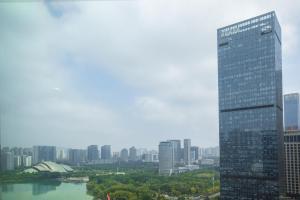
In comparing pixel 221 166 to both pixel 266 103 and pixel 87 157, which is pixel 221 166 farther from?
pixel 87 157

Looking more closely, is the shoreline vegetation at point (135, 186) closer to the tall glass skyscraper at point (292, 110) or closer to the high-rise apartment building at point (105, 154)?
the high-rise apartment building at point (105, 154)

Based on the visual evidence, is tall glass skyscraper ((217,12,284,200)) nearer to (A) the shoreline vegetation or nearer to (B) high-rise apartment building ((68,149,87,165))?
(A) the shoreline vegetation

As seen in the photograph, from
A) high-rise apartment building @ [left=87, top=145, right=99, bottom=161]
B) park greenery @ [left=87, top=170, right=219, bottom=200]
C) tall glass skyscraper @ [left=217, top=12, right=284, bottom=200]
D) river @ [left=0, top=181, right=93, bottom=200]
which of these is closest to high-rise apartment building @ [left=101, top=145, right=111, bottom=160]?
high-rise apartment building @ [left=87, top=145, right=99, bottom=161]

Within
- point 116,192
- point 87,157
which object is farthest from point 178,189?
point 87,157

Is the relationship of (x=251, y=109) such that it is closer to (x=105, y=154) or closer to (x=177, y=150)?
(x=105, y=154)

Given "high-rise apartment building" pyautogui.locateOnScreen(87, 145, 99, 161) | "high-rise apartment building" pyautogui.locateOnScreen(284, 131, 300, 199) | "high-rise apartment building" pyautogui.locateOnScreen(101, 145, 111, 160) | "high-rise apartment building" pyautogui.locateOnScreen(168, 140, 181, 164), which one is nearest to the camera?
"high-rise apartment building" pyautogui.locateOnScreen(284, 131, 300, 199)

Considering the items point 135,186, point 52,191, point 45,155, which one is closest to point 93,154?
point 135,186
